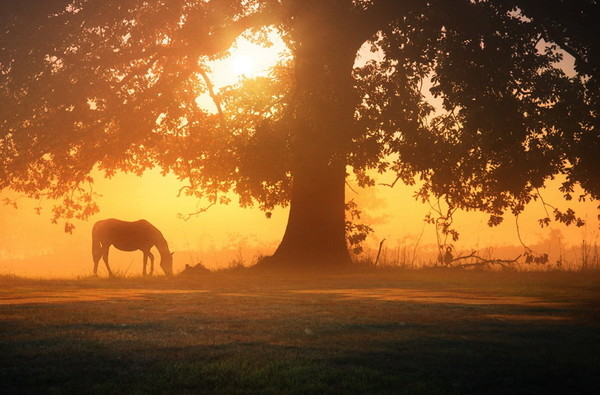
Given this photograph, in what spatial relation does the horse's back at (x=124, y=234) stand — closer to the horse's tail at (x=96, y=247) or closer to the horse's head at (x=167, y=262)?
the horse's tail at (x=96, y=247)

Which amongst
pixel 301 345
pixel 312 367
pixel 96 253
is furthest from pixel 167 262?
pixel 312 367

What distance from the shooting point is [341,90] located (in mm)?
22969

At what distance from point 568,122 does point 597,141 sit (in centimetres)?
118

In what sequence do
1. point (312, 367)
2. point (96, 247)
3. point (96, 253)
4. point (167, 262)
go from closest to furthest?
1. point (312, 367)
2. point (96, 253)
3. point (96, 247)
4. point (167, 262)

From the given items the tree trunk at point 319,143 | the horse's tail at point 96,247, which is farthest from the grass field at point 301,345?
the horse's tail at point 96,247

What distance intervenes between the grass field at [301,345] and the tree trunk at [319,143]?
9.95m

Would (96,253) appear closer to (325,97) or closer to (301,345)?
(325,97)

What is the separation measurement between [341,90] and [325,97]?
0.75 meters

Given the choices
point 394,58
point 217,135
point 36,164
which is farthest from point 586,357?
point 36,164

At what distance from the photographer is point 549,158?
81.5 feet

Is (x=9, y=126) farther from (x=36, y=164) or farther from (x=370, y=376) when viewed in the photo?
(x=370, y=376)

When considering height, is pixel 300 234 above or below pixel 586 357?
above

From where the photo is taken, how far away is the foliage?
22844 mm

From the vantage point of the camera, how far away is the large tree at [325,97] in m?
22.8
